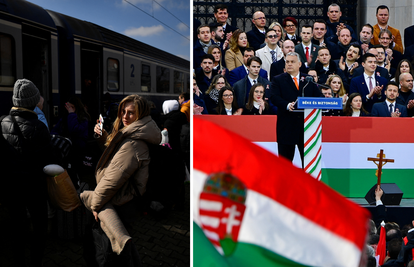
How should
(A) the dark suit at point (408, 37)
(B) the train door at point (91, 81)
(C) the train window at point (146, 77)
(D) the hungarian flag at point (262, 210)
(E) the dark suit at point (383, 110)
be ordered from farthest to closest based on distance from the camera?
1. (A) the dark suit at point (408, 37)
2. (E) the dark suit at point (383, 110)
3. (C) the train window at point (146, 77)
4. (B) the train door at point (91, 81)
5. (D) the hungarian flag at point (262, 210)

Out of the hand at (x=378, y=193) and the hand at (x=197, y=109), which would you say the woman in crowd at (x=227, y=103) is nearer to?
the hand at (x=197, y=109)

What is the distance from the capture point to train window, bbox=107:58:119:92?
3633mm

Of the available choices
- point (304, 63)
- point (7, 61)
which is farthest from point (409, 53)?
point (7, 61)

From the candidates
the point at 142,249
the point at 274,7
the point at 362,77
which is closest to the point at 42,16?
the point at 142,249

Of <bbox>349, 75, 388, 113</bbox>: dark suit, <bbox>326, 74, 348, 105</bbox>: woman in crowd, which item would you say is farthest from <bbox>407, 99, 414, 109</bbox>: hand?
<bbox>326, 74, 348, 105</bbox>: woman in crowd

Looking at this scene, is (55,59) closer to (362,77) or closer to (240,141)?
(240,141)

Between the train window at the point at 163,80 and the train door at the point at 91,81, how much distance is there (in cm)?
64

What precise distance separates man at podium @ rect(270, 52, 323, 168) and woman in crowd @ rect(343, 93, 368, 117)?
617 millimetres

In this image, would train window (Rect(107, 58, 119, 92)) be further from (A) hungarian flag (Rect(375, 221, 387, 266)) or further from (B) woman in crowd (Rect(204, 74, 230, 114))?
(A) hungarian flag (Rect(375, 221, 387, 266))

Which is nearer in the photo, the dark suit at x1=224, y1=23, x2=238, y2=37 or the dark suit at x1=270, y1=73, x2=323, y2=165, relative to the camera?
the dark suit at x1=270, y1=73, x2=323, y2=165

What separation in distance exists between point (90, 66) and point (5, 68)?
38.2 inches

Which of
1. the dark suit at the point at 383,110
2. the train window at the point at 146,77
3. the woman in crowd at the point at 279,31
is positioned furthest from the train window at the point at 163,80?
the dark suit at the point at 383,110

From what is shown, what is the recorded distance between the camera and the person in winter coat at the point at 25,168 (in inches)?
110

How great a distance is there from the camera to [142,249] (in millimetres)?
3016
